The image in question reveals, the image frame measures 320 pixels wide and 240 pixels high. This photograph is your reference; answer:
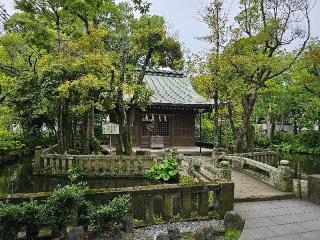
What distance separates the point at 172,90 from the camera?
28375 millimetres

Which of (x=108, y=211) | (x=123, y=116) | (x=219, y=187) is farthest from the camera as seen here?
(x=123, y=116)

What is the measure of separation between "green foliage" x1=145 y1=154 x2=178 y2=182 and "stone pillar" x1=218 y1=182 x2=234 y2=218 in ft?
21.3

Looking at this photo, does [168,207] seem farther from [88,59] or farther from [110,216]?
[88,59]

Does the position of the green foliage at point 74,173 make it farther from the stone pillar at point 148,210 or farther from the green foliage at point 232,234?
the green foliage at point 232,234

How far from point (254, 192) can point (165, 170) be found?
539 cm

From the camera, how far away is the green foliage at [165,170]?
15.2 meters

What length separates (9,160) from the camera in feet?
74.2

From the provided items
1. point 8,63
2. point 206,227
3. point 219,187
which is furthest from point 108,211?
point 8,63

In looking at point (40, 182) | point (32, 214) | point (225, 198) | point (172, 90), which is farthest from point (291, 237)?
point (172, 90)

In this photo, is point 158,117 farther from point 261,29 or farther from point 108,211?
point 108,211

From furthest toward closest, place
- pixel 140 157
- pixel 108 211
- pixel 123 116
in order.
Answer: pixel 123 116 < pixel 140 157 < pixel 108 211

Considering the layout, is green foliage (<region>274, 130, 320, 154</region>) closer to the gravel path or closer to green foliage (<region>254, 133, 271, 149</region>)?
green foliage (<region>254, 133, 271, 149</region>)

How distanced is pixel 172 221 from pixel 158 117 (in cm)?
1798

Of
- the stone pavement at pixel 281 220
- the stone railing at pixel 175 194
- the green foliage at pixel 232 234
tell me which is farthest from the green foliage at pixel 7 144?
the green foliage at pixel 232 234
